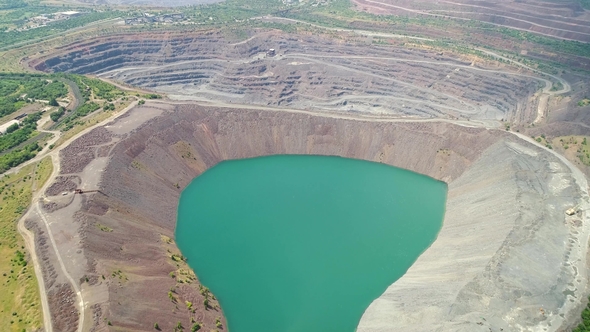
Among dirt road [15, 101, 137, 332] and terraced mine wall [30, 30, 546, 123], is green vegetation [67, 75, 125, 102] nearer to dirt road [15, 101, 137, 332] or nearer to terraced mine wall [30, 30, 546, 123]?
terraced mine wall [30, 30, 546, 123]

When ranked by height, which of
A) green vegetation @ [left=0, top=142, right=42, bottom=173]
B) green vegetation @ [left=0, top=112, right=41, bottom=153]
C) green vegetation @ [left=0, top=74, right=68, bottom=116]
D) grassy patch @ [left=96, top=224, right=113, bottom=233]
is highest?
green vegetation @ [left=0, top=74, right=68, bottom=116]

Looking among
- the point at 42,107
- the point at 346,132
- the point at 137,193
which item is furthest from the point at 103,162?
the point at 346,132

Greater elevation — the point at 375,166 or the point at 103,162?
the point at 103,162

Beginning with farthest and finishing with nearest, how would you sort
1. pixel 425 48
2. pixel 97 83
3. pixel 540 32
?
pixel 540 32 < pixel 425 48 < pixel 97 83

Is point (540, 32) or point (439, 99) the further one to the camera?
point (540, 32)

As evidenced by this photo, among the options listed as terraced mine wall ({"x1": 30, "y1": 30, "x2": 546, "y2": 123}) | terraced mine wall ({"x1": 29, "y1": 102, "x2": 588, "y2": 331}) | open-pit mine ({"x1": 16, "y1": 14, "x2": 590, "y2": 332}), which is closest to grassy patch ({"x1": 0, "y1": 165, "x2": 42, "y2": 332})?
open-pit mine ({"x1": 16, "y1": 14, "x2": 590, "y2": 332})

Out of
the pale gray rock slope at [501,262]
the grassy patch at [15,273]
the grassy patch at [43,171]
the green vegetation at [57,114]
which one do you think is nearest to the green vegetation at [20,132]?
the green vegetation at [57,114]

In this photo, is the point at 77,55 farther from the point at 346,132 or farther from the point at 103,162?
the point at 346,132
